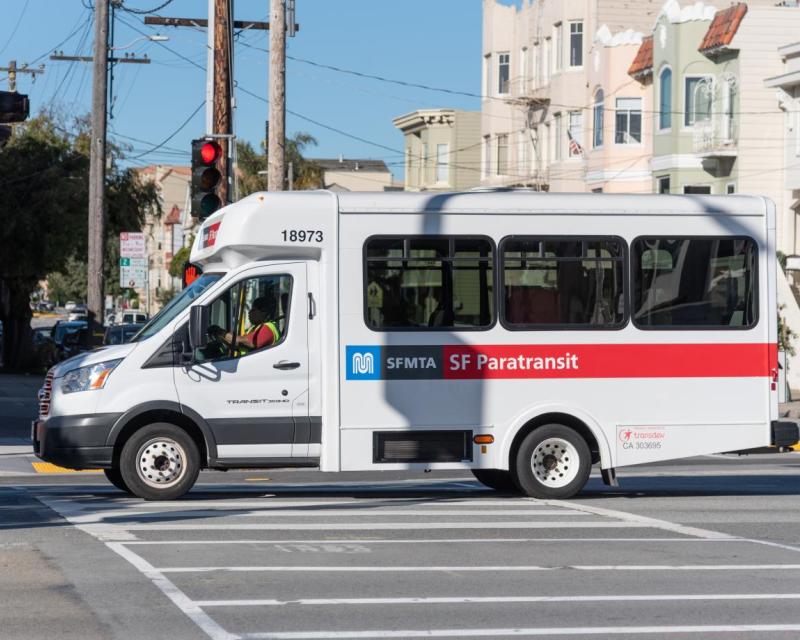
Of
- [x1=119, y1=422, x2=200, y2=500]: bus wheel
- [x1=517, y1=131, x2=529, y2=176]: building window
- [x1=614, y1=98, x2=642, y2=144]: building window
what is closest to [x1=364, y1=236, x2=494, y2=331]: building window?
[x1=119, y1=422, x2=200, y2=500]: bus wheel

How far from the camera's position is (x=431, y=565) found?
10352 mm

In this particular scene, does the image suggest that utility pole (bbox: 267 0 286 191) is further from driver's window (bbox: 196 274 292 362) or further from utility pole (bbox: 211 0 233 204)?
driver's window (bbox: 196 274 292 362)

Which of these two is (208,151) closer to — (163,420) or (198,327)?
(198,327)

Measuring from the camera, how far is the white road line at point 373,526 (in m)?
12.2

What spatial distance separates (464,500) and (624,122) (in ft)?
109

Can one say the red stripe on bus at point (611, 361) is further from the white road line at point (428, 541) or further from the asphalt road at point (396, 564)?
the white road line at point (428, 541)

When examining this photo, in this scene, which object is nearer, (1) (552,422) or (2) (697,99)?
(1) (552,422)

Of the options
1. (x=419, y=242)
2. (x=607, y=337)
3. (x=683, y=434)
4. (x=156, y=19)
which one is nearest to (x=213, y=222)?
(x=419, y=242)

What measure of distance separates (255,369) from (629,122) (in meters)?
34.0

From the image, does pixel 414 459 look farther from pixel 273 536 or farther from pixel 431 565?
pixel 431 565

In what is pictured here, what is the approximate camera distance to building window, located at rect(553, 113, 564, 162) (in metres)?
49.8

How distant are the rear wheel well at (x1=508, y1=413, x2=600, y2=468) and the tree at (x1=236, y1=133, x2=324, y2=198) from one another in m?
64.7

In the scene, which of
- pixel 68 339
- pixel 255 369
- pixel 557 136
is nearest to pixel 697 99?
pixel 557 136

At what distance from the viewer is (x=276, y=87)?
77.1 feet
